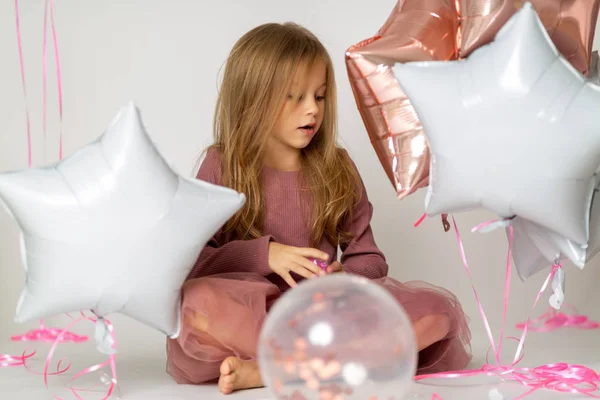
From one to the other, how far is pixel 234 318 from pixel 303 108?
548 mm

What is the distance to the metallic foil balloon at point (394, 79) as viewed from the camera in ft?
5.44

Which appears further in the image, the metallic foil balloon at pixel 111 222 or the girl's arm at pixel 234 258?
the girl's arm at pixel 234 258

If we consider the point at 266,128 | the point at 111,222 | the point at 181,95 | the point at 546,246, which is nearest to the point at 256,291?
the point at 111,222

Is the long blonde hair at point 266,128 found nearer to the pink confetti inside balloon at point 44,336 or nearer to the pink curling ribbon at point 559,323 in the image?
the pink confetti inside balloon at point 44,336

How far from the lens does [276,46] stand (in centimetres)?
197

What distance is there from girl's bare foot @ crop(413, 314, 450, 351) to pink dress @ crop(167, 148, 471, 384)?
0.04 feet

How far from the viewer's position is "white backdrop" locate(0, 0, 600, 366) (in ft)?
7.93

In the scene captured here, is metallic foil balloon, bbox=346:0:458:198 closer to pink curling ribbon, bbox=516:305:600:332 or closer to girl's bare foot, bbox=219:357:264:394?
girl's bare foot, bbox=219:357:264:394

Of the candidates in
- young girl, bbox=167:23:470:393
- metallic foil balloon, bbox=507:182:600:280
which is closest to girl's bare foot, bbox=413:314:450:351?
young girl, bbox=167:23:470:393

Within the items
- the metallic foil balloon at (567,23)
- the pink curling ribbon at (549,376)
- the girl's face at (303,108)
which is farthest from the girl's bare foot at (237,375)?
the metallic foil balloon at (567,23)

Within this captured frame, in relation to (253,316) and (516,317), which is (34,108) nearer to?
(253,316)

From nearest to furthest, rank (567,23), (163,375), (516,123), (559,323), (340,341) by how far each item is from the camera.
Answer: (340,341), (516,123), (567,23), (163,375), (559,323)

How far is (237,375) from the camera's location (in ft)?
5.40

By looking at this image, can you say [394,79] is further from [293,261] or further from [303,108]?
[293,261]
